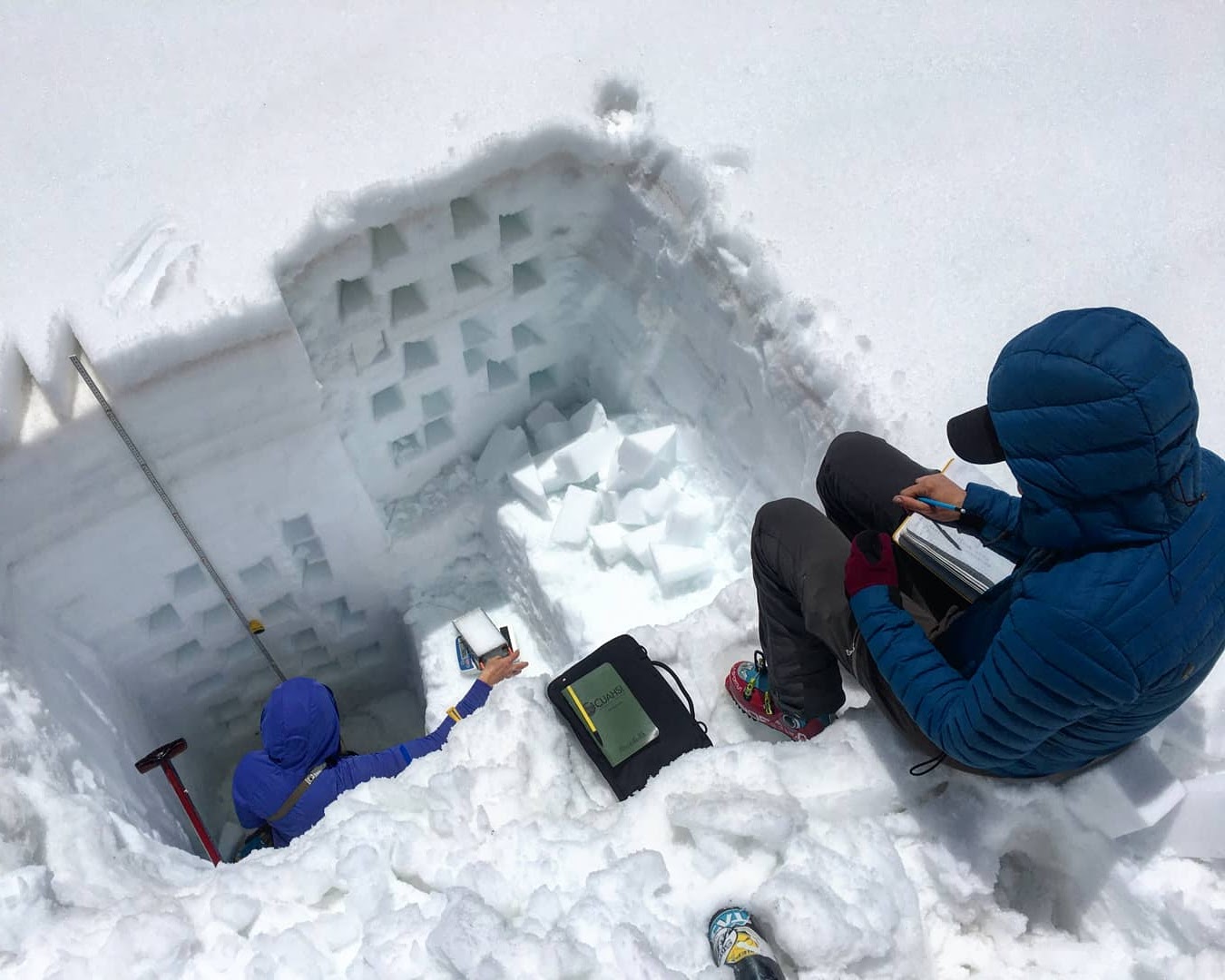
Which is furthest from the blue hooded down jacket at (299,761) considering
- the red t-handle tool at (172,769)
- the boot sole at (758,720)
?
the boot sole at (758,720)

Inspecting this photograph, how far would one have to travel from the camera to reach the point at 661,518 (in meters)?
2.78

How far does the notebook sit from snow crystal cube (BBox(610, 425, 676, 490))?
1162 mm

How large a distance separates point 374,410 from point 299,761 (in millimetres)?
1022

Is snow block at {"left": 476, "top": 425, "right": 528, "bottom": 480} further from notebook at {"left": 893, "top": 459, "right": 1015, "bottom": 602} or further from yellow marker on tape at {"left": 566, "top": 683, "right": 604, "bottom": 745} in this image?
notebook at {"left": 893, "top": 459, "right": 1015, "bottom": 602}

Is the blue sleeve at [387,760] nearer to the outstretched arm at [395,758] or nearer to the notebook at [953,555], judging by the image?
the outstretched arm at [395,758]

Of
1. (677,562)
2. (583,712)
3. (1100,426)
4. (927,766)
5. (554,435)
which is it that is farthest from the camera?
(554,435)

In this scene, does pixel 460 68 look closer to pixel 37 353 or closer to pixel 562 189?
pixel 562 189

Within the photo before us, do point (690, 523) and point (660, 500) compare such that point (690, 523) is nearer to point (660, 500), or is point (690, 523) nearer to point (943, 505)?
point (660, 500)

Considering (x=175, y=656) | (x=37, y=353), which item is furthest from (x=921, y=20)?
(x=175, y=656)

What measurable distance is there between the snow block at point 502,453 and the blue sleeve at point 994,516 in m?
1.69

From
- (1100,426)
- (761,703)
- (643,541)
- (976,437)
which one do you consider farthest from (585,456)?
(1100,426)

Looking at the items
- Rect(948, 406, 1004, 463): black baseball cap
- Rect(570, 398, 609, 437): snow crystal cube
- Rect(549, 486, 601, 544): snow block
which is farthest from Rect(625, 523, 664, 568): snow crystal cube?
Rect(948, 406, 1004, 463): black baseball cap

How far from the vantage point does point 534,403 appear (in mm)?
3078

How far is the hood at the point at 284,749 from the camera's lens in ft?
7.36
